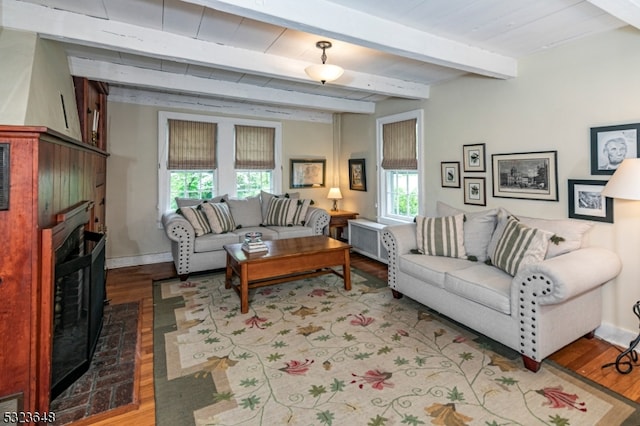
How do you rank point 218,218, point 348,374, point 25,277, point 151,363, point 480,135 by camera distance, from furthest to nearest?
point 218,218
point 480,135
point 151,363
point 348,374
point 25,277

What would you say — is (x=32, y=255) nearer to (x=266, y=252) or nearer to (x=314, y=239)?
(x=266, y=252)

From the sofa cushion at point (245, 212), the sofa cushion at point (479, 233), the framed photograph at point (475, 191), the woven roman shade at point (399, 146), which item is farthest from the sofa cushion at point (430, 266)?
the sofa cushion at point (245, 212)

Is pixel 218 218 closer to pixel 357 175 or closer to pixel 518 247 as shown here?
pixel 357 175

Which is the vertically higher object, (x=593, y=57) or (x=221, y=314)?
(x=593, y=57)

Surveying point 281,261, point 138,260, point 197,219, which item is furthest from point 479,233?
point 138,260

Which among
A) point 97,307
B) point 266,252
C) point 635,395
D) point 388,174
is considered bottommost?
point 635,395

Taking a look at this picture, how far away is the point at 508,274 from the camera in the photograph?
8.98 ft

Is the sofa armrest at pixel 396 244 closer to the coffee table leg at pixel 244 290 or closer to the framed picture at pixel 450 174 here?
the framed picture at pixel 450 174

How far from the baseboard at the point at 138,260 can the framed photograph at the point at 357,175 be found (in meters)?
3.23

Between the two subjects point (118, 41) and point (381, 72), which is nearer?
point (118, 41)

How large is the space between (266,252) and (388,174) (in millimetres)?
2596

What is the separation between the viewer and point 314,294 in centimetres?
370

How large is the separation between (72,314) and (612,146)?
416cm

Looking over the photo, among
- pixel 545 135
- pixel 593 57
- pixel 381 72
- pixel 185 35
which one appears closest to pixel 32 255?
pixel 185 35
